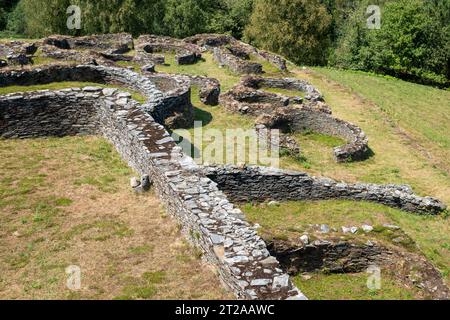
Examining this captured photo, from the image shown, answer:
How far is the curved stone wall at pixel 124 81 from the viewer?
22.2 metres

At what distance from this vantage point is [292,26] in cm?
5675

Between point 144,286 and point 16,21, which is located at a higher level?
point 144,286

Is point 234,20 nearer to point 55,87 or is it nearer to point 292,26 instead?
point 292,26

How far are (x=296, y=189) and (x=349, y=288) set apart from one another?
16.2 feet

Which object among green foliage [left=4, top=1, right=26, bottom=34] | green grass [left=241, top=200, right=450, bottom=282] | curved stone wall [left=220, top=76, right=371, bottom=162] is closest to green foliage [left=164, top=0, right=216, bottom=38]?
green foliage [left=4, top=1, right=26, bottom=34]

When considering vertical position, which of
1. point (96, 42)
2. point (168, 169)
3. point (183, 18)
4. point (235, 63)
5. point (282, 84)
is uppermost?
point (168, 169)

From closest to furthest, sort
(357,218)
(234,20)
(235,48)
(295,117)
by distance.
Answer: (357,218)
(295,117)
(235,48)
(234,20)

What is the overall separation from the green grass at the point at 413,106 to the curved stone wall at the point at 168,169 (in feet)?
51.0

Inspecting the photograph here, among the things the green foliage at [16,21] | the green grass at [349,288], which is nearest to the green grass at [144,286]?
the green grass at [349,288]

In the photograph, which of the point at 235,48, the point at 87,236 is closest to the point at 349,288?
the point at 87,236

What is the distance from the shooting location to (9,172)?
15727 millimetres

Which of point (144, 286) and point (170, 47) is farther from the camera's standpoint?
point (170, 47)

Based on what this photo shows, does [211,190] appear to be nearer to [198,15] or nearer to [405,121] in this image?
[405,121]
